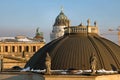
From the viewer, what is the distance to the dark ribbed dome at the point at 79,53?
124 feet

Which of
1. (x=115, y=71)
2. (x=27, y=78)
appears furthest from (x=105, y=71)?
(x=27, y=78)

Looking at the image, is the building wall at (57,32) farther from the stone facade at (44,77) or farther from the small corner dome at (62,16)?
the stone facade at (44,77)

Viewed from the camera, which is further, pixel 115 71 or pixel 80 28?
pixel 80 28

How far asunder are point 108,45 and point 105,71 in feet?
14.8

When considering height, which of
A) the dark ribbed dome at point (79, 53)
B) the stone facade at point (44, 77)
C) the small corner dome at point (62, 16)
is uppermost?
the small corner dome at point (62, 16)

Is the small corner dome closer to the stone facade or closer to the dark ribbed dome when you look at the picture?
the dark ribbed dome

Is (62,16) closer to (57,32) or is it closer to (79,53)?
(57,32)

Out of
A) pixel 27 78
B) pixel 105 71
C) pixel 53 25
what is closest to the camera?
pixel 105 71

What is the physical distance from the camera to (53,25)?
145500 mm

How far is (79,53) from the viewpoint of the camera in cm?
3841

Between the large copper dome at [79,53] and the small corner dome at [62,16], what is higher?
the small corner dome at [62,16]

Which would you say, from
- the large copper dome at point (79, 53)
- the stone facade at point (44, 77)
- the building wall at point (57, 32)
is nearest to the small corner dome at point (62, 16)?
the building wall at point (57, 32)

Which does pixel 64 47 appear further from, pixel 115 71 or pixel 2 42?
pixel 2 42

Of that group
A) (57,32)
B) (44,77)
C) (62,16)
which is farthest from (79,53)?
(57,32)
